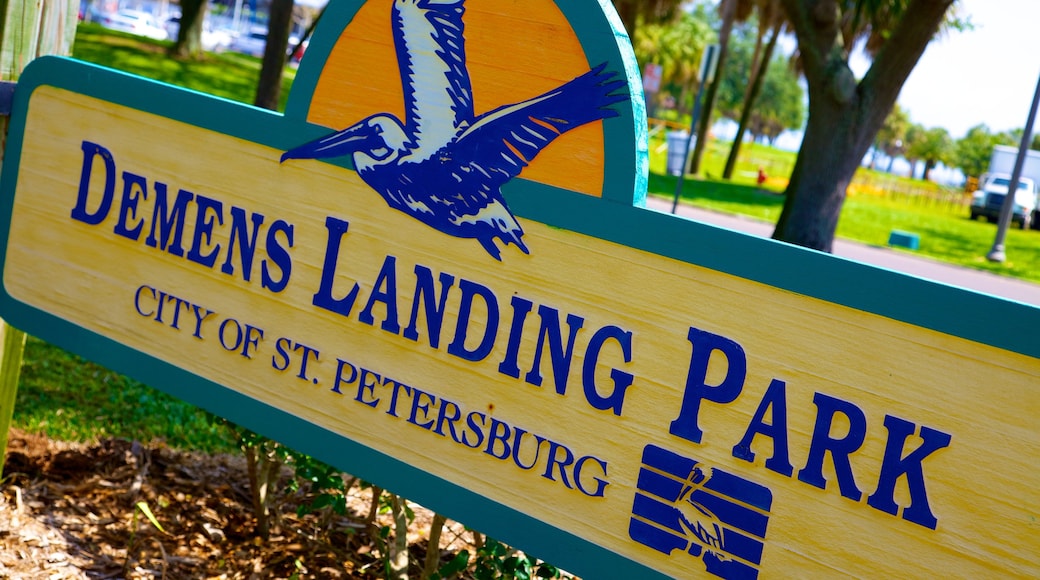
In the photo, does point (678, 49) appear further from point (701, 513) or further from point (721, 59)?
point (701, 513)

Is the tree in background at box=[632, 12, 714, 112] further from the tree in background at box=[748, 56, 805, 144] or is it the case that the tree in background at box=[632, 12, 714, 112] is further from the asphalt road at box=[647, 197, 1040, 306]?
the tree in background at box=[748, 56, 805, 144]

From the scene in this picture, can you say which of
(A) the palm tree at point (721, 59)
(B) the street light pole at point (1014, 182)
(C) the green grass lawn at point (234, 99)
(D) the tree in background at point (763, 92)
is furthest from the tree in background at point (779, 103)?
(B) the street light pole at point (1014, 182)

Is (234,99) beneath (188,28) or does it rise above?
beneath

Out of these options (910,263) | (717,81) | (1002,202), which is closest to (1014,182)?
(910,263)

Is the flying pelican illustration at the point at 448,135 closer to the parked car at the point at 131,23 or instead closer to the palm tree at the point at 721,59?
the palm tree at the point at 721,59

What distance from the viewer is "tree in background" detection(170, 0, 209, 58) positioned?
18.3m

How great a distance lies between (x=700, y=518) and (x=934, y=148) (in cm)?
11027

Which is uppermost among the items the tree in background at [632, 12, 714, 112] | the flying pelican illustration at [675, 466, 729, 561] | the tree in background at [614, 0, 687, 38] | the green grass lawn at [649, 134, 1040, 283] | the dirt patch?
the tree in background at [632, 12, 714, 112]

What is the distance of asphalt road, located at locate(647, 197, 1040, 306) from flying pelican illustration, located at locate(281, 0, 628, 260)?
1164cm

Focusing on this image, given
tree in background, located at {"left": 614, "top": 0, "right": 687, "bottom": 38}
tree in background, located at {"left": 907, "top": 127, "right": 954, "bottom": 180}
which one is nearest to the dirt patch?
tree in background, located at {"left": 614, "top": 0, "right": 687, "bottom": 38}

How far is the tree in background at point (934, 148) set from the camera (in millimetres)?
101938

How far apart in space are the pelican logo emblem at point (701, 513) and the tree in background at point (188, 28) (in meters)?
18.2

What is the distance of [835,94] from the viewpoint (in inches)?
331

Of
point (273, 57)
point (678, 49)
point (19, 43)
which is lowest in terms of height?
point (19, 43)
